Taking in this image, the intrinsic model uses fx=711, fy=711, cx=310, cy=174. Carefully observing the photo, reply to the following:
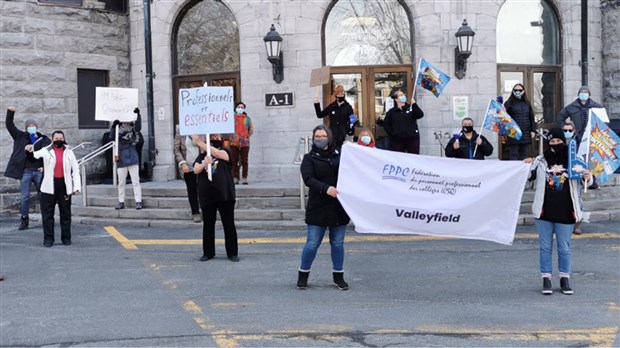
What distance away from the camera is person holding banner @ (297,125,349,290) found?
818 cm

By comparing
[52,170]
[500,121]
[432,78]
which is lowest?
[52,170]

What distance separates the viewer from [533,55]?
17.2 m

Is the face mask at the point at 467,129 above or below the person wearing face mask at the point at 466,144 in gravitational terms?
above

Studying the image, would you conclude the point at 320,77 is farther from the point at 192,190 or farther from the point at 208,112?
the point at 208,112

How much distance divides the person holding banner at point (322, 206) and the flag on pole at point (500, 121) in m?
4.23

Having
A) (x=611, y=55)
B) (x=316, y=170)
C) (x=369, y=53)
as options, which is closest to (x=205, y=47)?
(x=369, y=53)

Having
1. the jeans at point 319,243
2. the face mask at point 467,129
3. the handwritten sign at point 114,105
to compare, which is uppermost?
the handwritten sign at point 114,105

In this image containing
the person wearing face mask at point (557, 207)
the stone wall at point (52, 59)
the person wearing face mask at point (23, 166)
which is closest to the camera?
the person wearing face mask at point (557, 207)

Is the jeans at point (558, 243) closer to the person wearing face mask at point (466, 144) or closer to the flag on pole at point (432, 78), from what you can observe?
the person wearing face mask at point (466, 144)

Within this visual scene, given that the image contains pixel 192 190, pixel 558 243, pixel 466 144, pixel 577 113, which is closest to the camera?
pixel 558 243

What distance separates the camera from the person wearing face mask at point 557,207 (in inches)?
310

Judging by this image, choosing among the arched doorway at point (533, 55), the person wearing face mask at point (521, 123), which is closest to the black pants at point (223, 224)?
the person wearing face mask at point (521, 123)

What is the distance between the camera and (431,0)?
16.2 metres

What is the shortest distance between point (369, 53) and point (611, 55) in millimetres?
6230
